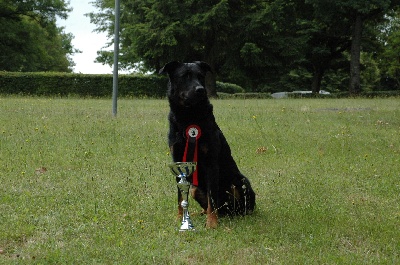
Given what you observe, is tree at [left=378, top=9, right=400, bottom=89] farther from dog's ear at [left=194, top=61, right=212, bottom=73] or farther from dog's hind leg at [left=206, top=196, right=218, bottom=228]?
dog's hind leg at [left=206, top=196, right=218, bottom=228]

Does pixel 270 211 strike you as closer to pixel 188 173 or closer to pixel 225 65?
pixel 188 173

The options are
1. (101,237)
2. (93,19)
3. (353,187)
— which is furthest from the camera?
(93,19)

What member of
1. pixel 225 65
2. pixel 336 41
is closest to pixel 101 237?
pixel 225 65

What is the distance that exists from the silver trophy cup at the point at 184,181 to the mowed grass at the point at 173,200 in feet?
0.39

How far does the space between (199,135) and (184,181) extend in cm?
47

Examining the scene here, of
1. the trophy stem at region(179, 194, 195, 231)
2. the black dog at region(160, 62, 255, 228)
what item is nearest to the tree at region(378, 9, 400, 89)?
the black dog at region(160, 62, 255, 228)

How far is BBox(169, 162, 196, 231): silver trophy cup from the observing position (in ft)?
14.1

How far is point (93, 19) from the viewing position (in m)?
54.6

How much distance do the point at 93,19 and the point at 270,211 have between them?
52.9m

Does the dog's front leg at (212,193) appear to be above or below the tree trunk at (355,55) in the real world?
below

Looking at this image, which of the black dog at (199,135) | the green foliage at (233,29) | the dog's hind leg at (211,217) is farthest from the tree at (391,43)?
the dog's hind leg at (211,217)

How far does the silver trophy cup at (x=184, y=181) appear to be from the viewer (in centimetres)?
429

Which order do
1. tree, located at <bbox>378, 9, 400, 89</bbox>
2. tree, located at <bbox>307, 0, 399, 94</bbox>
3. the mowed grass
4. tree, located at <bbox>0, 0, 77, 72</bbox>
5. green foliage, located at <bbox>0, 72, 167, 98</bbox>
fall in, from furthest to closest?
tree, located at <bbox>378, 9, 400, 89</bbox>
tree, located at <bbox>0, 0, 77, 72</bbox>
tree, located at <bbox>307, 0, 399, 94</bbox>
green foliage, located at <bbox>0, 72, 167, 98</bbox>
the mowed grass

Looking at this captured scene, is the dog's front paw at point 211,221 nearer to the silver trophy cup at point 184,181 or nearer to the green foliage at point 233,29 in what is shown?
the silver trophy cup at point 184,181
